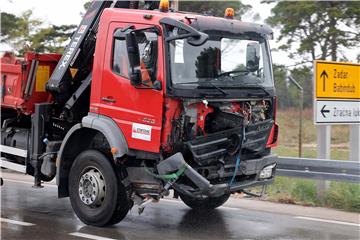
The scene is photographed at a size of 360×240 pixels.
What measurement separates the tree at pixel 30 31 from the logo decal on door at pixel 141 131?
751 inches

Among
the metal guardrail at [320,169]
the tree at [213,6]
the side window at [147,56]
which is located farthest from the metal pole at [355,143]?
the tree at [213,6]

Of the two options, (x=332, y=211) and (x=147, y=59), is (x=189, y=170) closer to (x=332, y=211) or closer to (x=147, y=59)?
(x=147, y=59)

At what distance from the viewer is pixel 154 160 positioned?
21.9 ft

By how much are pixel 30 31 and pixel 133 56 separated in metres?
21.2

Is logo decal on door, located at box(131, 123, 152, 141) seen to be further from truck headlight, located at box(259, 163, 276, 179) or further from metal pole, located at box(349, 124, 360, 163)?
metal pole, located at box(349, 124, 360, 163)

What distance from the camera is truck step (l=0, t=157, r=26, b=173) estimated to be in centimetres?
828

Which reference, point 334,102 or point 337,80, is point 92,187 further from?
point 337,80

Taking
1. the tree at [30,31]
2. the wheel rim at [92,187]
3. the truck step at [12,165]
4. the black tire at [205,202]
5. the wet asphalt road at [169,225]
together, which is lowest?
the wet asphalt road at [169,225]

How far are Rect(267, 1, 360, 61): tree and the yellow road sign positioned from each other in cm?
1379

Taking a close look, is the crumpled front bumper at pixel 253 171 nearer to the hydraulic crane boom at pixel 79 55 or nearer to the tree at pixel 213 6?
the hydraulic crane boom at pixel 79 55

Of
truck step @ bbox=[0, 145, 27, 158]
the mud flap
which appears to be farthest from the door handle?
truck step @ bbox=[0, 145, 27, 158]

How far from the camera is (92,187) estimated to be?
7.12 m

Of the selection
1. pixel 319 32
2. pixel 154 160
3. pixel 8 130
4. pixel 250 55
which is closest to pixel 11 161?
pixel 8 130

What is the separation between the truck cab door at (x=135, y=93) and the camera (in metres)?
6.43
